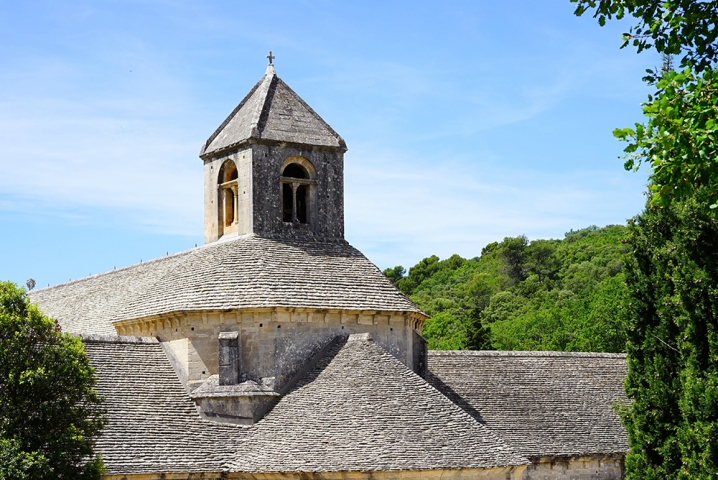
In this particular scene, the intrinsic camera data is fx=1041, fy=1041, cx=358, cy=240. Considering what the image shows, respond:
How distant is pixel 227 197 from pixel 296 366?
611 centimetres

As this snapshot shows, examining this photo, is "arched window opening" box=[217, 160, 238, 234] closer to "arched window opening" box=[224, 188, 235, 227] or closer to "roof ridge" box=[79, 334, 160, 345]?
"arched window opening" box=[224, 188, 235, 227]

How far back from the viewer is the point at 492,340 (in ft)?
182

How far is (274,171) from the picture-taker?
88.4 feet

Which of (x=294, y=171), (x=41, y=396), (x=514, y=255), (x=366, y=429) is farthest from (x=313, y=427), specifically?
(x=514, y=255)

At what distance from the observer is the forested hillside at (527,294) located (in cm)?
4997

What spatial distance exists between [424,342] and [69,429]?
1053cm

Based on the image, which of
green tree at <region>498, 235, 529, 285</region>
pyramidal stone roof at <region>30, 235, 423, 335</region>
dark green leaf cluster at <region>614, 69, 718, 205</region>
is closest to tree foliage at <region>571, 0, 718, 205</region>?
dark green leaf cluster at <region>614, 69, 718, 205</region>

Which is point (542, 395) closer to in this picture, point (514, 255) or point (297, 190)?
point (297, 190)

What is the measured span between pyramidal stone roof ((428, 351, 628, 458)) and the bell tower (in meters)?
5.16

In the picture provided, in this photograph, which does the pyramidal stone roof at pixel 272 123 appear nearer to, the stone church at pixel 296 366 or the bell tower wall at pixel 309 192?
the stone church at pixel 296 366

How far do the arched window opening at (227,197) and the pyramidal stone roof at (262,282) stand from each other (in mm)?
782

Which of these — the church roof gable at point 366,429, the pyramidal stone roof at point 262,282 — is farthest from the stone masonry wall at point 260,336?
the church roof gable at point 366,429

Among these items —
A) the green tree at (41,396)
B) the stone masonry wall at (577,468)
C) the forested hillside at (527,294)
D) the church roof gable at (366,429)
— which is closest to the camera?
the green tree at (41,396)

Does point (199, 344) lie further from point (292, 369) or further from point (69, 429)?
point (69, 429)
